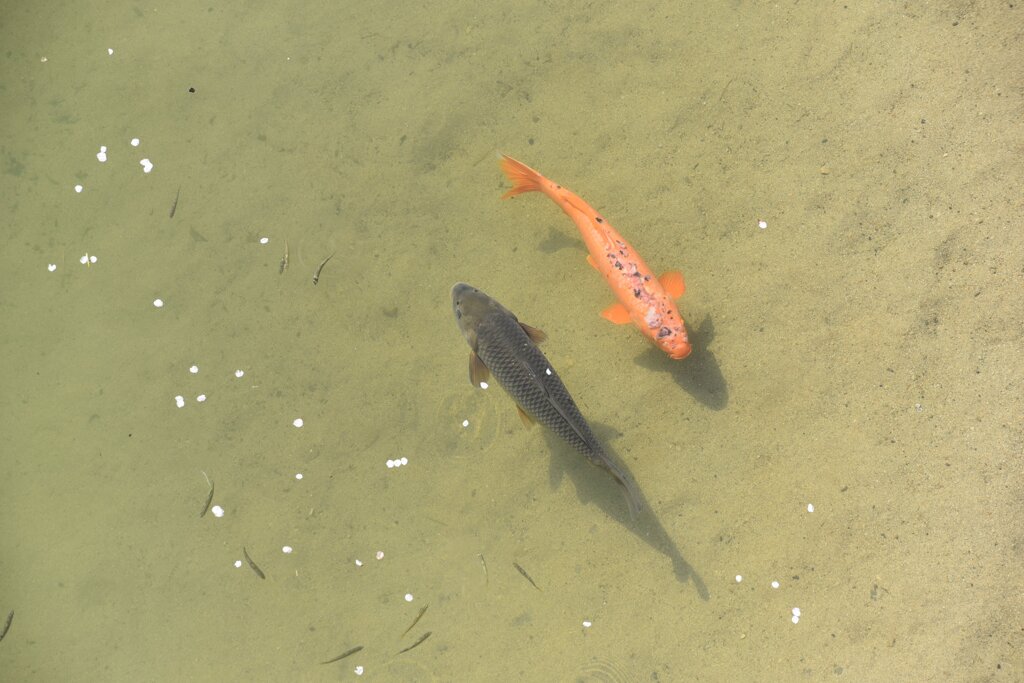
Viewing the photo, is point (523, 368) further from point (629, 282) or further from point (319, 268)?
point (319, 268)

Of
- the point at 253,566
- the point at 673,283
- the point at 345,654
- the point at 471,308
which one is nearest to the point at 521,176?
the point at 471,308

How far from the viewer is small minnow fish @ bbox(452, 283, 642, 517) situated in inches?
108

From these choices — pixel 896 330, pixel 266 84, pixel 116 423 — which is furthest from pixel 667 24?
pixel 116 423

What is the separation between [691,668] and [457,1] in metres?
3.54

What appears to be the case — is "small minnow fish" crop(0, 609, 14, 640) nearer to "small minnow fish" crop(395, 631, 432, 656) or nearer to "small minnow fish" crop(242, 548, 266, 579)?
"small minnow fish" crop(242, 548, 266, 579)

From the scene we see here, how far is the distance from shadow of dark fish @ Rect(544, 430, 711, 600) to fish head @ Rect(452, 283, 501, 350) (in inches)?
29.1

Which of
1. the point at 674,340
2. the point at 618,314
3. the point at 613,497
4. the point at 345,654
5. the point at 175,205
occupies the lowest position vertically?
the point at 345,654

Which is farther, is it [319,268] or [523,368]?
[319,268]

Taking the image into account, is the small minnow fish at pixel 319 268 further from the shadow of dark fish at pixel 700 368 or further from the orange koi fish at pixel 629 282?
the shadow of dark fish at pixel 700 368

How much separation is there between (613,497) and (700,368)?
0.76m

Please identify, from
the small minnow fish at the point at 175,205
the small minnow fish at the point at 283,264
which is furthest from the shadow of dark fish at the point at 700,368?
the small minnow fish at the point at 175,205

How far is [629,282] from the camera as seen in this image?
9.57 feet

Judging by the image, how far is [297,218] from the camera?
3.39 metres

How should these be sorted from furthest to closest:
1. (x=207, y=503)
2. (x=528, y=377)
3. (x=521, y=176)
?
(x=207, y=503) < (x=521, y=176) < (x=528, y=377)
